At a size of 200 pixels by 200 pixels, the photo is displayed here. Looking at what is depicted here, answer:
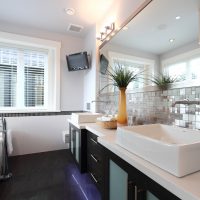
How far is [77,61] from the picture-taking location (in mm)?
2988

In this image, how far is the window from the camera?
9.62 ft

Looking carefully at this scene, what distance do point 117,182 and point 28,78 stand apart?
2.77m

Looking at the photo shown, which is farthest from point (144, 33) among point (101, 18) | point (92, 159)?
point (92, 159)

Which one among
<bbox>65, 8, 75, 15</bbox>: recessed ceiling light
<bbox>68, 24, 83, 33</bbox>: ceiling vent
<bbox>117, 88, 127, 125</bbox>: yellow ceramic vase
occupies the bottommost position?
<bbox>117, 88, 127, 125</bbox>: yellow ceramic vase

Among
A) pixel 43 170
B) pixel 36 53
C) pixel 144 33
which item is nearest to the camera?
pixel 144 33

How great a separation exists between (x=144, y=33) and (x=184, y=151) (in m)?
1.40

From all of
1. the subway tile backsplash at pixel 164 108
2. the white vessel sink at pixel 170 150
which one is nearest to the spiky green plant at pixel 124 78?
the subway tile backsplash at pixel 164 108

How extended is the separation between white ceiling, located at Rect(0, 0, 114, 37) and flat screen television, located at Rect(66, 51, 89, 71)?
0.53 metres

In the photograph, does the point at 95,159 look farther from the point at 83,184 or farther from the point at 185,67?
the point at 185,67

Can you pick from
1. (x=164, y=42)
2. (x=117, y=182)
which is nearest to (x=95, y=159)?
(x=117, y=182)

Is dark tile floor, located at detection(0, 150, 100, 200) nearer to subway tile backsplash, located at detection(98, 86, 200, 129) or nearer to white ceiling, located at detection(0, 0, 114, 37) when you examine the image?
subway tile backsplash, located at detection(98, 86, 200, 129)

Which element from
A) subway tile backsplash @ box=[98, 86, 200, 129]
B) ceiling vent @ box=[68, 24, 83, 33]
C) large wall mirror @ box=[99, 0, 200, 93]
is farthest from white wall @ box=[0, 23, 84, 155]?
subway tile backsplash @ box=[98, 86, 200, 129]

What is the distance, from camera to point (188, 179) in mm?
634

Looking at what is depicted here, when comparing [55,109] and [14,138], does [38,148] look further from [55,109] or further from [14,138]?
[55,109]
